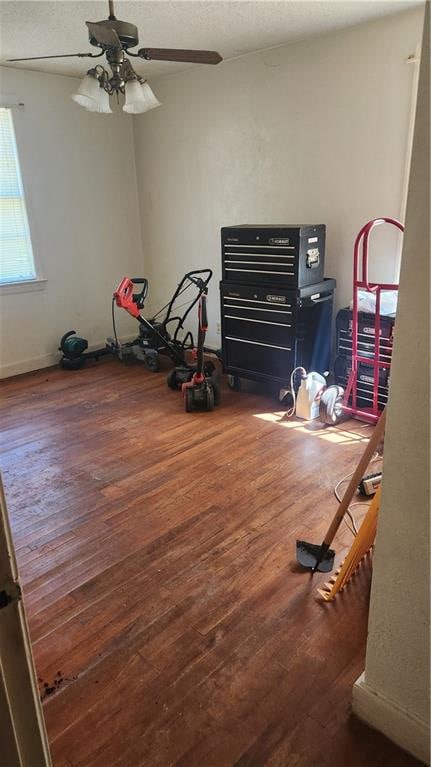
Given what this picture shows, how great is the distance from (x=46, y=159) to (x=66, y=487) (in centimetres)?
311

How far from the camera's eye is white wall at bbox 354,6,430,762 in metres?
1.02

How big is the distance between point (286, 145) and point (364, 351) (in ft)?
5.74

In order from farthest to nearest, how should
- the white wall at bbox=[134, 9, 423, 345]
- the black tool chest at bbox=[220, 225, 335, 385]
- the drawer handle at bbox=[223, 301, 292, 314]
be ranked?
the drawer handle at bbox=[223, 301, 292, 314] < the black tool chest at bbox=[220, 225, 335, 385] < the white wall at bbox=[134, 9, 423, 345]

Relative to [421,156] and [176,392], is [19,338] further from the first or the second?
[421,156]

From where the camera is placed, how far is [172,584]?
196cm

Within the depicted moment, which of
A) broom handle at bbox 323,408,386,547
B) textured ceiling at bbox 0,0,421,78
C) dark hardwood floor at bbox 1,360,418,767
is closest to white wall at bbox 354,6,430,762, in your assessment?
dark hardwood floor at bbox 1,360,418,767

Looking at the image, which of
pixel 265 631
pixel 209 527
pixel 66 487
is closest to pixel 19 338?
pixel 66 487

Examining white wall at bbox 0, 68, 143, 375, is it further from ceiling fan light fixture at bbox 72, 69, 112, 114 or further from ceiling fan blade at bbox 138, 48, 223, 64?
ceiling fan blade at bbox 138, 48, 223, 64

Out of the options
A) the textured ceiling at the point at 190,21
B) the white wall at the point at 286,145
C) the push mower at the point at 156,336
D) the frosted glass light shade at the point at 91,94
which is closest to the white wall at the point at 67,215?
the white wall at the point at 286,145

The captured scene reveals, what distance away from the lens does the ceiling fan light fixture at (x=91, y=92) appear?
2520mm

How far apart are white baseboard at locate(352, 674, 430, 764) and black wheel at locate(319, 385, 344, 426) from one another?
2037mm

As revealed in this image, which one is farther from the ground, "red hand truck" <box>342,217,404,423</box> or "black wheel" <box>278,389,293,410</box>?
"red hand truck" <box>342,217,404,423</box>

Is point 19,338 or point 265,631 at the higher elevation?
point 19,338

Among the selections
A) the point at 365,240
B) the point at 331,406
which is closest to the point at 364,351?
the point at 331,406
